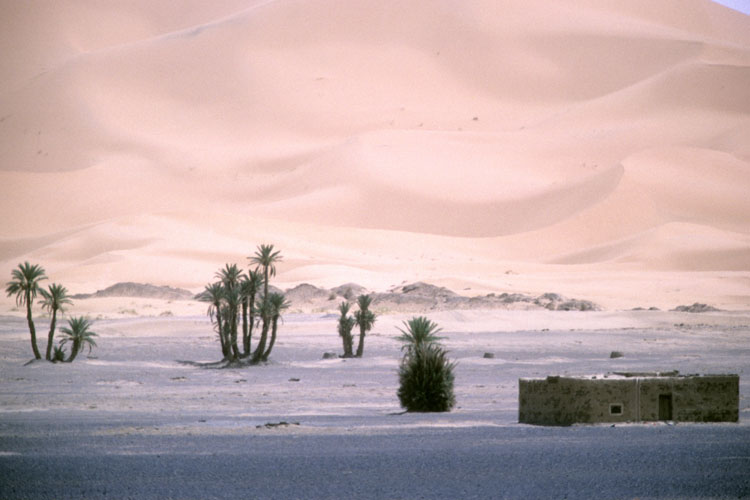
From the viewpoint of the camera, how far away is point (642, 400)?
14398mm

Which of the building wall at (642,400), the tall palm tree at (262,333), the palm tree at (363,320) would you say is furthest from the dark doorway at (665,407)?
the palm tree at (363,320)

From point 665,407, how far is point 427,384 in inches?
151

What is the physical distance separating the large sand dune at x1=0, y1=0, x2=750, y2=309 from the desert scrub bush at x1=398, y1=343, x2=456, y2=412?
125ft

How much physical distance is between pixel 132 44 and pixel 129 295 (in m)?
90.6

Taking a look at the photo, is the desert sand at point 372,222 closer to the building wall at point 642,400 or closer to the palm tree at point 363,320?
the building wall at point 642,400

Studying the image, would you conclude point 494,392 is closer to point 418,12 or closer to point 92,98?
point 92,98

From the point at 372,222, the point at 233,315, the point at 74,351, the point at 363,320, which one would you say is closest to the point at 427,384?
the point at 233,315

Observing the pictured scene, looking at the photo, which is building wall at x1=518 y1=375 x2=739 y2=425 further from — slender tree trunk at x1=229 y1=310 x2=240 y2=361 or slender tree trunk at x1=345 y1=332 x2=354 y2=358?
slender tree trunk at x1=345 y1=332 x2=354 y2=358

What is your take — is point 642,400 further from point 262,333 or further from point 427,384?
point 262,333

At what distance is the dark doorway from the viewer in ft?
47.3

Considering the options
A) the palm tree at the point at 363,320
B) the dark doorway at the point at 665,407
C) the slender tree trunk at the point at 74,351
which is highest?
the palm tree at the point at 363,320

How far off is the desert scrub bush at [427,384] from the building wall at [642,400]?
104 inches

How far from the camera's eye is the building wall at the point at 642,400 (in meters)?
14.2

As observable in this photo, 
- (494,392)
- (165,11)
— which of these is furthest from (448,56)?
(494,392)
